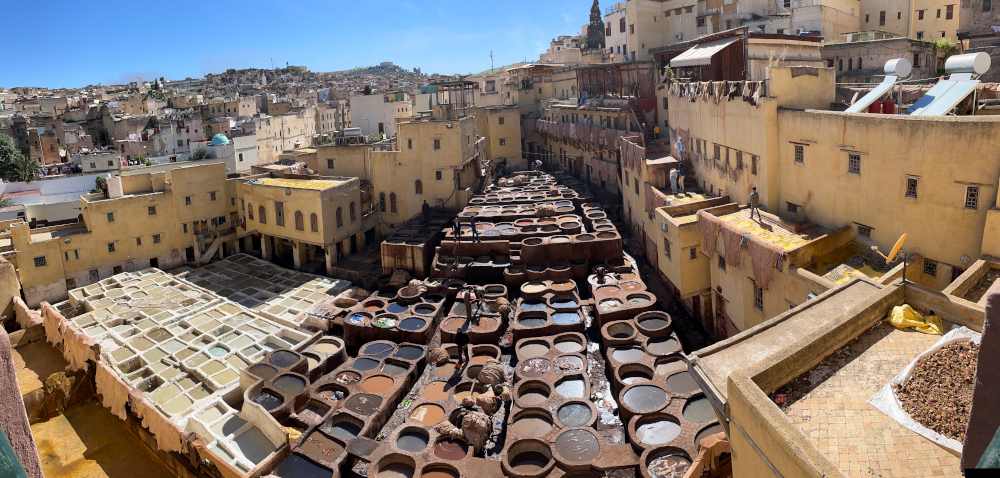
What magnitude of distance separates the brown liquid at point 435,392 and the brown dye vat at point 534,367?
9.15 feet

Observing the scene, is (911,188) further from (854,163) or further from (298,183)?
(298,183)

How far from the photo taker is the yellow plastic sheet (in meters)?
11.4

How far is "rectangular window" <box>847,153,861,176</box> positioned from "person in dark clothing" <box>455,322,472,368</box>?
14.2 metres

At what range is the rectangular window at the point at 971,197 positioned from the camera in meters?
15.3

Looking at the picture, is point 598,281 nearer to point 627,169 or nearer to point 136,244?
point 627,169

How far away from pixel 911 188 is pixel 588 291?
49.0 feet

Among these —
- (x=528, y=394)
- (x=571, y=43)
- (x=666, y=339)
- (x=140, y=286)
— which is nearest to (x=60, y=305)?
(x=140, y=286)

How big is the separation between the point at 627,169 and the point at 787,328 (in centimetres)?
2545

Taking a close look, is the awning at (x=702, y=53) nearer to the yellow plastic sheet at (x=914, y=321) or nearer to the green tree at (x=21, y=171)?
the yellow plastic sheet at (x=914, y=321)

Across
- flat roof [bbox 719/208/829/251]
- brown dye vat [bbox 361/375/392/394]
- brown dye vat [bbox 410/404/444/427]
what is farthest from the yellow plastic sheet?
brown dye vat [bbox 361/375/392/394]

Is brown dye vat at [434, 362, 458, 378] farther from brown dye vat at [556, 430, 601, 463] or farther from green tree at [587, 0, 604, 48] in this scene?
green tree at [587, 0, 604, 48]

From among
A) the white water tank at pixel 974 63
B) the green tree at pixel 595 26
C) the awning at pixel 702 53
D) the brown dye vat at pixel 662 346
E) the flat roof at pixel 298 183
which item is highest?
the green tree at pixel 595 26

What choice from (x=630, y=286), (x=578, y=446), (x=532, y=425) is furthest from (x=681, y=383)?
(x=630, y=286)

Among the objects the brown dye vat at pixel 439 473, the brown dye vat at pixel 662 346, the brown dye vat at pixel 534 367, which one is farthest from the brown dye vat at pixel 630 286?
the brown dye vat at pixel 439 473
